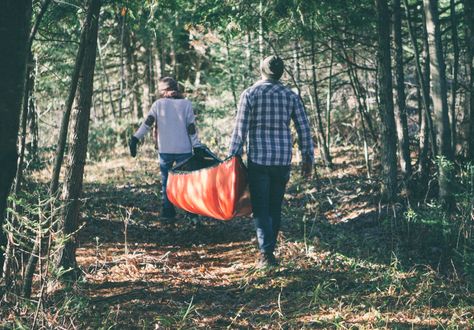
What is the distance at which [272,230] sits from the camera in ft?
20.2

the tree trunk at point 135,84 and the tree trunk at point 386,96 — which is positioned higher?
the tree trunk at point 135,84

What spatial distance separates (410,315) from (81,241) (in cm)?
433

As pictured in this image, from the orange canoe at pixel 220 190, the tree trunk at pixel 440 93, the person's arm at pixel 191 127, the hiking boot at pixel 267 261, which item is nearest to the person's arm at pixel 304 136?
the orange canoe at pixel 220 190

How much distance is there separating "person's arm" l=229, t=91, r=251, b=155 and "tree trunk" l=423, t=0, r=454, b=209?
246 centimetres

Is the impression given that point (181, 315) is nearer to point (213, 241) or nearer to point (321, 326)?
point (321, 326)

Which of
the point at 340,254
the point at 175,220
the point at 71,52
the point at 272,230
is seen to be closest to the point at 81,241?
the point at 175,220

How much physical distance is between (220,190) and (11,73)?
141 inches

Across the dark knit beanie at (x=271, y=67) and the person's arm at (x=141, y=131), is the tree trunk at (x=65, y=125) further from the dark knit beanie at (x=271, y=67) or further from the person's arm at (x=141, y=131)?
the person's arm at (x=141, y=131)

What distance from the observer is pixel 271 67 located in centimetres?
603

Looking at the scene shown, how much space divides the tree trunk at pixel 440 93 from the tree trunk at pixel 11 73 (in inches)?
204

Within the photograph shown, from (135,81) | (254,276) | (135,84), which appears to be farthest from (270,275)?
(135,81)

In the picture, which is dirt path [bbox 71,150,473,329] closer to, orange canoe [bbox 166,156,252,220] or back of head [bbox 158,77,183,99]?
orange canoe [bbox 166,156,252,220]

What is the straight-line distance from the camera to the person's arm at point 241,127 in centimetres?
590

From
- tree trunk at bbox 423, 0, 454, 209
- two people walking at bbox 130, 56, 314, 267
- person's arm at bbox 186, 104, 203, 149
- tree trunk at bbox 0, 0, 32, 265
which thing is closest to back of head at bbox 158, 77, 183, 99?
person's arm at bbox 186, 104, 203, 149
